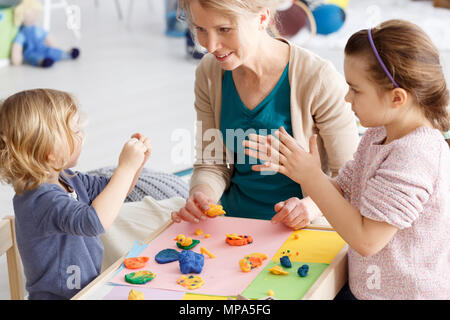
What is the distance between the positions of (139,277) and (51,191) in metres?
0.24

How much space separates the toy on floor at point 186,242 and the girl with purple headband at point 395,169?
9.7 inches

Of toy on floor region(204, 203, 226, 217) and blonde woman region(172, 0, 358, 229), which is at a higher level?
blonde woman region(172, 0, 358, 229)

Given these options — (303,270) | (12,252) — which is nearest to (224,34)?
(303,270)

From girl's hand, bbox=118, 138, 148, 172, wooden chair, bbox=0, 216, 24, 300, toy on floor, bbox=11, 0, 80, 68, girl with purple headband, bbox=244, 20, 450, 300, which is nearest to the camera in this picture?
girl with purple headband, bbox=244, 20, 450, 300

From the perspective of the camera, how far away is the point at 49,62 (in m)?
4.32

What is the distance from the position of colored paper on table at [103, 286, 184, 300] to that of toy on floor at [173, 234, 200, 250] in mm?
163

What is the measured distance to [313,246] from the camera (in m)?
1.27

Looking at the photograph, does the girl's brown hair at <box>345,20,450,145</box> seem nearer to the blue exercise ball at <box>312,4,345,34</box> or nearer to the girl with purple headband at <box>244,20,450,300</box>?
the girl with purple headband at <box>244,20,450,300</box>

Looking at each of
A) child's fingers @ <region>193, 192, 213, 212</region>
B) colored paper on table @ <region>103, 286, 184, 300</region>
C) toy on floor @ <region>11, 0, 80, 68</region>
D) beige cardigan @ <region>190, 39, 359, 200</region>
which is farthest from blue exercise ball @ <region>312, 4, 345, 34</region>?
colored paper on table @ <region>103, 286, 184, 300</region>

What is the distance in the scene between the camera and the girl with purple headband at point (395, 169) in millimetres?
1055

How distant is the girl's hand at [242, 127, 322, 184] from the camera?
1.12m

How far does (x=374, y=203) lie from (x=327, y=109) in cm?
51
